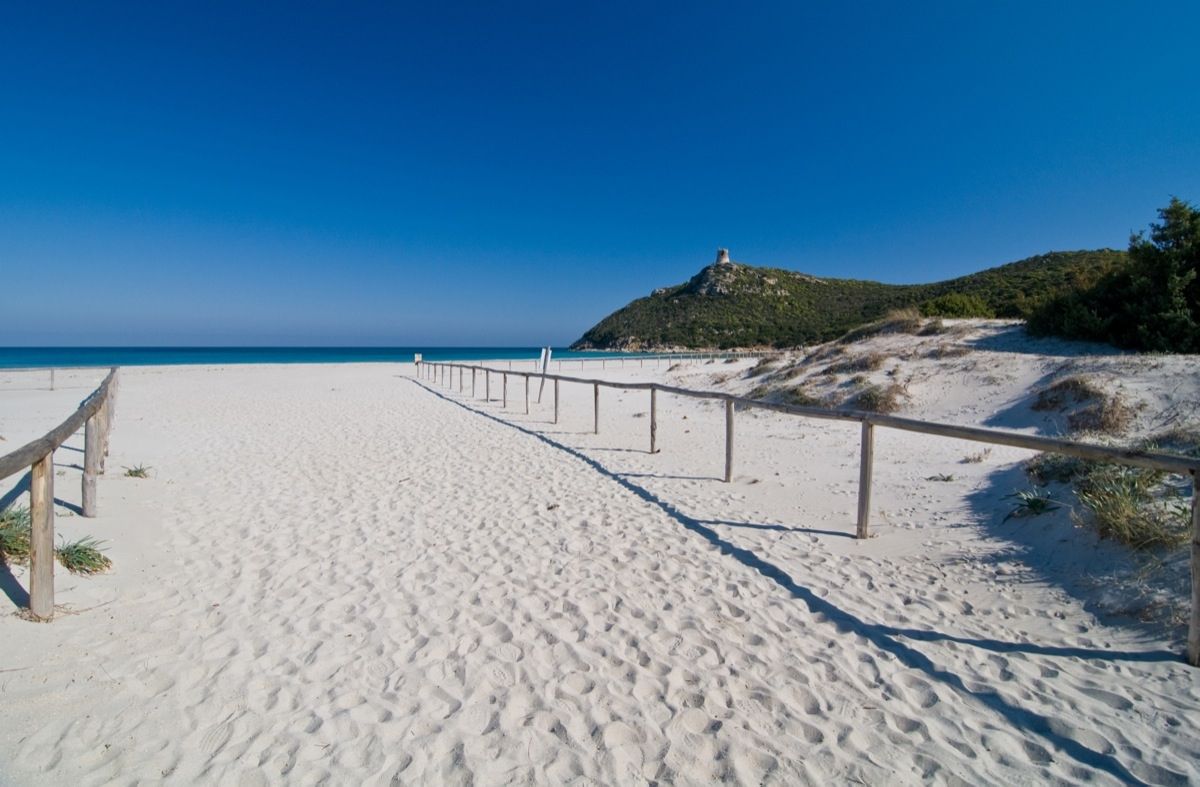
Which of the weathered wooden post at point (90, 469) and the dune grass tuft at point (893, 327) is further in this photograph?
the dune grass tuft at point (893, 327)

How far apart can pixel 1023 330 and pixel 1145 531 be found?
49.2 ft

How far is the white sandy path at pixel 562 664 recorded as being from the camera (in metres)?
2.37

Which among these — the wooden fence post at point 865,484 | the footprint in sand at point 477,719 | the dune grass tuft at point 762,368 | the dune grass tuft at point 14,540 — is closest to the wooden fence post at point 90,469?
the dune grass tuft at point 14,540

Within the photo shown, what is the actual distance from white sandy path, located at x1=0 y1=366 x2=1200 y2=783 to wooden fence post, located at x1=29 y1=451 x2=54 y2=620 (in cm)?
19

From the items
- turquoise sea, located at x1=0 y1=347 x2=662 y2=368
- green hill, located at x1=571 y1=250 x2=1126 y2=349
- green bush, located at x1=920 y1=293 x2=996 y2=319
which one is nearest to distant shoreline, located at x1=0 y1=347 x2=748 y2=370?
turquoise sea, located at x1=0 y1=347 x2=662 y2=368

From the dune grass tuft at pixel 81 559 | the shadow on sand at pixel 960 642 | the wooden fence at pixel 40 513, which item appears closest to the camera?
the shadow on sand at pixel 960 642

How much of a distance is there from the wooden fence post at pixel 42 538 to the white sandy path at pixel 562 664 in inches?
7.5

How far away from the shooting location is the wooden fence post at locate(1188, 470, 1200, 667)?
9.29 feet

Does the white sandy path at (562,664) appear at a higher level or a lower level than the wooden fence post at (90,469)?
lower

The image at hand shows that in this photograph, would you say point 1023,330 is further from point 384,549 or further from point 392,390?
point 392,390

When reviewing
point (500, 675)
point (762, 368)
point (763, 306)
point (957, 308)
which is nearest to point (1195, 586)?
point (500, 675)

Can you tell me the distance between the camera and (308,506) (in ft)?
20.6

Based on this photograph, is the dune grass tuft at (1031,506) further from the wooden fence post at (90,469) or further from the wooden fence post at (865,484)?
the wooden fence post at (90,469)

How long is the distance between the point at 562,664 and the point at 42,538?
9.91ft
